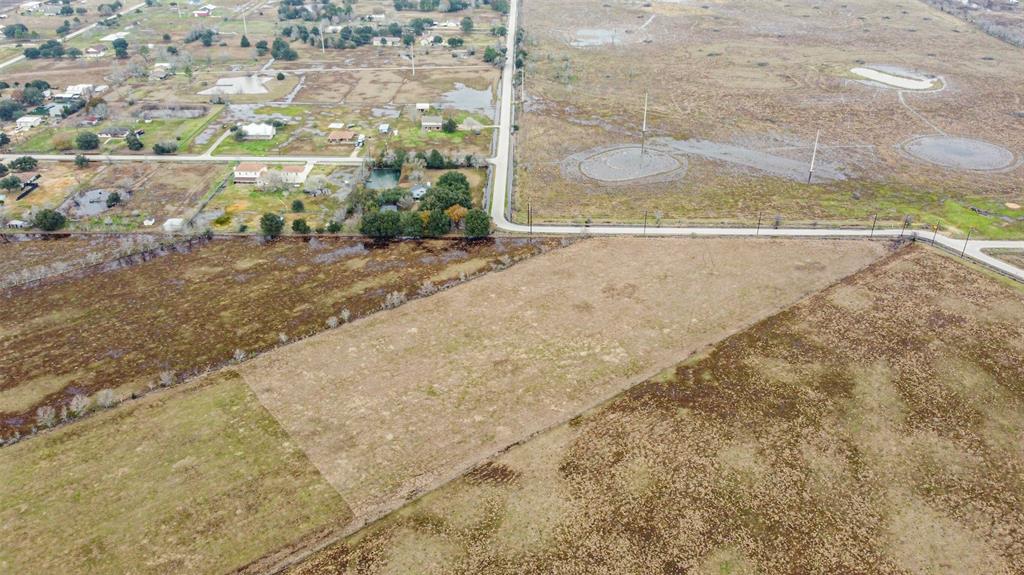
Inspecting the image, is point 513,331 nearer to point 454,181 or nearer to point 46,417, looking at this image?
point 454,181

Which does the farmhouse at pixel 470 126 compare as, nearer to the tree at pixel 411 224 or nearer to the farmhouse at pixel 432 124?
the farmhouse at pixel 432 124

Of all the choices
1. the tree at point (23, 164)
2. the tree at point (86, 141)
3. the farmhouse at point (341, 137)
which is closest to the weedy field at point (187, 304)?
the tree at point (23, 164)

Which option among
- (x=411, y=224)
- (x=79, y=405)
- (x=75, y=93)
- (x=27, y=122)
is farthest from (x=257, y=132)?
(x=79, y=405)

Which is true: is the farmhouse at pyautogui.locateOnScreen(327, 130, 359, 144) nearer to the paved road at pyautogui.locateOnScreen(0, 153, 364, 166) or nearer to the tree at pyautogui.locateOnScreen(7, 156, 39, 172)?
the paved road at pyautogui.locateOnScreen(0, 153, 364, 166)

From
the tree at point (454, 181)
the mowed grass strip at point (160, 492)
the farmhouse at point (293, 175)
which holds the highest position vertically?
the tree at point (454, 181)

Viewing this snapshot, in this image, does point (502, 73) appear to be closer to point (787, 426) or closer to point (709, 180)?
point (709, 180)

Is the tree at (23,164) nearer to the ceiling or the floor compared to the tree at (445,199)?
nearer to the floor

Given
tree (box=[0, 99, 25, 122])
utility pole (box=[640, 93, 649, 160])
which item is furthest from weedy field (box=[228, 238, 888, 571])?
tree (box=[0, 99, 25, 122])
